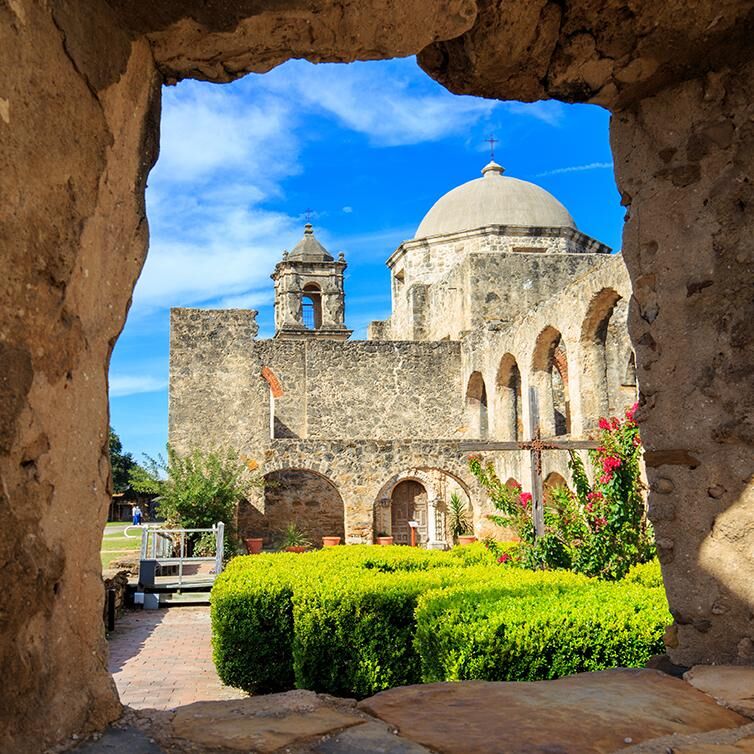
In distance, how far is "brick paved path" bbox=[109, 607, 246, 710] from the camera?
684 cm

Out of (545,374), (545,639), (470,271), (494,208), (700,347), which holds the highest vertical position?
(494,208)

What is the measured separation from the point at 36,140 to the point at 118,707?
4.41 feet

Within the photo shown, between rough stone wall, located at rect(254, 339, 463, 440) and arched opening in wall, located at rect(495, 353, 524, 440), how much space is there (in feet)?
9.31

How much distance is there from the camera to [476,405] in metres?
21.1

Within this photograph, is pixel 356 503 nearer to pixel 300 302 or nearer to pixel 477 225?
pixel 477 225

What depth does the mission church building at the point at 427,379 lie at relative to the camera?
52.1ft

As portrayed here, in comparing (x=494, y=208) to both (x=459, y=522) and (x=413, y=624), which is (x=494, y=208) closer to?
(x=459, y=522)

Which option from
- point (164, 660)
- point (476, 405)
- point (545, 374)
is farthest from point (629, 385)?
point (164, 660)

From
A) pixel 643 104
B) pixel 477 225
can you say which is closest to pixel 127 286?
pixel 643 104

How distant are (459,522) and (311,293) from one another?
13269mm

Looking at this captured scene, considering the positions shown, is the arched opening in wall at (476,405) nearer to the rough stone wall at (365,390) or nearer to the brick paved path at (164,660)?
the rough stone wall at (365,390)

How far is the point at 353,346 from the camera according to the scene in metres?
21.8

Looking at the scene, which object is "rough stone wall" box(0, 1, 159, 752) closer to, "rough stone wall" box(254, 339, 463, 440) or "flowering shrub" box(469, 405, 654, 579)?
"flowering shrub" box(469, 405, 654, 579)

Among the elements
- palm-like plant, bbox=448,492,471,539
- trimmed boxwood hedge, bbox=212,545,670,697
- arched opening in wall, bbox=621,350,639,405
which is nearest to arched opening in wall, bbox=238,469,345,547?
palm-like plant, bbox=448,492,471,539
